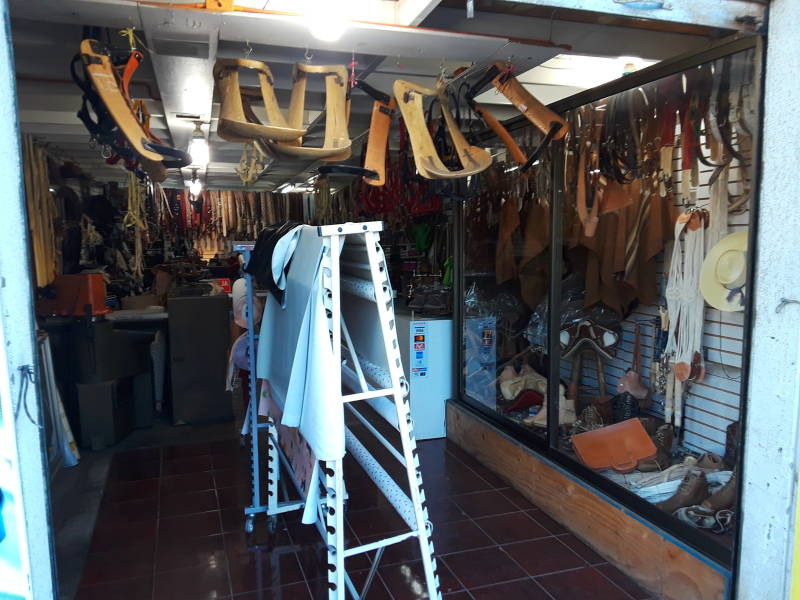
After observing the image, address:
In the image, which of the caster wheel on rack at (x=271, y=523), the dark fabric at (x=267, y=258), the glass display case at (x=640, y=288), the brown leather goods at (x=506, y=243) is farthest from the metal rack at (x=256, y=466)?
the brown leather goods at (x=506, y=243)

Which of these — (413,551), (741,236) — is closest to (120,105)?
(413,551)

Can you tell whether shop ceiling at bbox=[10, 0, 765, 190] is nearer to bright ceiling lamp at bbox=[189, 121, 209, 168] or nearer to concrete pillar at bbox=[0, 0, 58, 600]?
bright ceiling lamp at bbox=[189, 121, 209, 168]

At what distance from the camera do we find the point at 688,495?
2854 millimetres

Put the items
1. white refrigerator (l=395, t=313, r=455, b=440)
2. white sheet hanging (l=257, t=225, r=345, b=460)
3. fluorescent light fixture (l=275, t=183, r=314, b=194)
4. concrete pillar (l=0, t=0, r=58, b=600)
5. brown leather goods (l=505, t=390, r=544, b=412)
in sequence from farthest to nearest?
fluorescent light fixture (l=275, t=183, r=314, b=194) → white refrigerator (l=395, t=313, r=455, b=440) → brown leather goods (l=505, t=390, r=544, b=412) → white sheet hanging (l=257, t=225, r=345, b=460) → concrete pillar (l=0, t=0, r=58, b=600)

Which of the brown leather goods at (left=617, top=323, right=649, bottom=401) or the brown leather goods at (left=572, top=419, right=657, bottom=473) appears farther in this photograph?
the brown leather goods at (left=617, top=323, right=649, bottom=401)

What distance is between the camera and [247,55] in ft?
10.6

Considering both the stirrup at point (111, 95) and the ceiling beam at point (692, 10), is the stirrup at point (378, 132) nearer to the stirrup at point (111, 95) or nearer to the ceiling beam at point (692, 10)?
the stirrup at point (111, 95)

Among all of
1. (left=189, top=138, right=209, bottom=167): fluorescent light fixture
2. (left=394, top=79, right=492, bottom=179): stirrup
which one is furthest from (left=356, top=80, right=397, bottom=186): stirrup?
(left=189, top=138, right=209, bottom=167): fluorescent light fixture

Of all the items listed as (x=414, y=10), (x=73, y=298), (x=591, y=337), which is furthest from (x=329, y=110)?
(x=73, y=298)

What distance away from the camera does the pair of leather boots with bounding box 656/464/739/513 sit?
8.96 ft

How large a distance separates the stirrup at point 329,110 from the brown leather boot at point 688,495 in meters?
2.20

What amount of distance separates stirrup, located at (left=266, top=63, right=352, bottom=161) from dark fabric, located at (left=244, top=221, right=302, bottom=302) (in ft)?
1.16

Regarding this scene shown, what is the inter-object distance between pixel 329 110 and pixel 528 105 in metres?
0.95

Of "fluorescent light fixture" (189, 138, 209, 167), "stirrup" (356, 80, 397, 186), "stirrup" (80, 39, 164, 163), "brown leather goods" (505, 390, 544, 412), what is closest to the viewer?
"stirrup" (80, 39, 164, 163)
